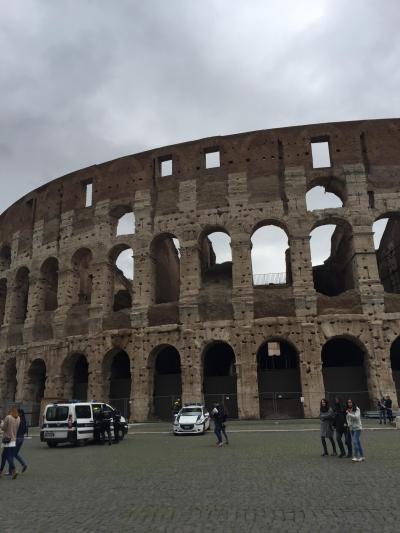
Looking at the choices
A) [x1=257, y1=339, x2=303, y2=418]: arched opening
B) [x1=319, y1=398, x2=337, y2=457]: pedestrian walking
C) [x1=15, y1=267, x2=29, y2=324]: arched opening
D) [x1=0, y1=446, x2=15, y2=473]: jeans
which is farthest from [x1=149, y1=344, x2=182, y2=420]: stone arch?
[x1=0, y1=446, x2=15, y2=473]: jeans

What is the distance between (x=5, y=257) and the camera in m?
34.1

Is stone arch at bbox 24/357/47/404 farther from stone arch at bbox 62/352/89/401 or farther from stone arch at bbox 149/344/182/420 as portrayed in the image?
stone arch at bbox 149/344/182/420

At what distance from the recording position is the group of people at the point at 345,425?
29.5ft

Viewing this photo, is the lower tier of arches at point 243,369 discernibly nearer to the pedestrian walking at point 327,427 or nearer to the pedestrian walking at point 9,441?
the pedestrian walking at point 327,427

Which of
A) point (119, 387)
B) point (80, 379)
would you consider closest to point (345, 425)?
point (119, 387)

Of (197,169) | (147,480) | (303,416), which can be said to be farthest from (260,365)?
(147,480)

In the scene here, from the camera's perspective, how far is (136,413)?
22.9 m

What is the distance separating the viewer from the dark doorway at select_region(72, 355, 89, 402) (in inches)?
1050

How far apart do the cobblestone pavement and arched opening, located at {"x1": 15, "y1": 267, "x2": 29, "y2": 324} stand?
20.8 metres

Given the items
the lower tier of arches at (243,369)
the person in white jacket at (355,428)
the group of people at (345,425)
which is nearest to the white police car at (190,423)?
the lower tier of arches at (243,369)

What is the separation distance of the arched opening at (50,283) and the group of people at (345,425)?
23241mm

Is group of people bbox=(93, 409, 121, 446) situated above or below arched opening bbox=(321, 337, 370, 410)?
below

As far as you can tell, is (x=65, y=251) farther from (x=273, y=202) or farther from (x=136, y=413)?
(x=273, y=202)

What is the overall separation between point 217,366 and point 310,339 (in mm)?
7664
